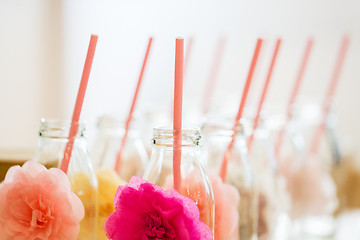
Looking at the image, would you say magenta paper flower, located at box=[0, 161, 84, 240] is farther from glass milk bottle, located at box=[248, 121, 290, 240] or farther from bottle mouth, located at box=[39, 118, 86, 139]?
glass milk bottle, located at box=[248, 121, 290, 240]

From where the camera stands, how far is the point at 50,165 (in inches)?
24.0

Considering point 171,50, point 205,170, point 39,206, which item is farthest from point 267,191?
point 171,50

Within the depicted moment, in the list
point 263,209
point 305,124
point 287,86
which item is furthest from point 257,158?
point 287,86

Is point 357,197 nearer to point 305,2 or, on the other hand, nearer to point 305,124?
point 305,124

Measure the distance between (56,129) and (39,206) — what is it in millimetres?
92

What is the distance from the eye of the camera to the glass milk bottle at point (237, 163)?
72 centimetres

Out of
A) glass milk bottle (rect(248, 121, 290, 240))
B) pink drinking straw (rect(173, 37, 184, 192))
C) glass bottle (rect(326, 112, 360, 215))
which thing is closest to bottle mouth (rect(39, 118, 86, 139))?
pink drinking straw (rect(173, 37, 184, 192))

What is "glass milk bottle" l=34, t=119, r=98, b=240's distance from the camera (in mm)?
600

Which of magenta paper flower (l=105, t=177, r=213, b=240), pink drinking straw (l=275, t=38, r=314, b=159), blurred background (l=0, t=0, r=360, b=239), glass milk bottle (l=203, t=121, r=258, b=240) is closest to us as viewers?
magenta paper flower (l=105, t=177, r=213, b=240)

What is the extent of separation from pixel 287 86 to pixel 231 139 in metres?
1.19


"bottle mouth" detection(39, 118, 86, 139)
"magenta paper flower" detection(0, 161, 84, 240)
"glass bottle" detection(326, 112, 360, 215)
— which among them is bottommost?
"glass bottle" detection(326, 112, 360, 215)

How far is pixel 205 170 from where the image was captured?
576 millimetres

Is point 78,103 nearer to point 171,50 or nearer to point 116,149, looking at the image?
point 116,149

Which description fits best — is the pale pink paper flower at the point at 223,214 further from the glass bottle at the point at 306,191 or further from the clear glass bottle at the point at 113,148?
the glass bottle at the point at 306,191
